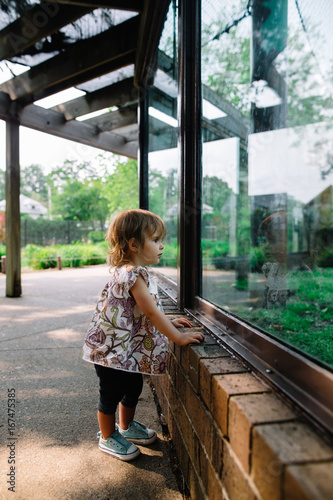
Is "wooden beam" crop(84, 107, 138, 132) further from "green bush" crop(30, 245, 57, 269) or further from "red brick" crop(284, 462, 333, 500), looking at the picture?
"green bush" crop(30, 245, 57, 269)

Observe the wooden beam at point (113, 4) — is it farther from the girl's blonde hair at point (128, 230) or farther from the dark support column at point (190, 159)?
the girl's blonde hair at point (128, 230)

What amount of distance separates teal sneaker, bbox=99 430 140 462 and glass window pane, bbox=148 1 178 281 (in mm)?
1200

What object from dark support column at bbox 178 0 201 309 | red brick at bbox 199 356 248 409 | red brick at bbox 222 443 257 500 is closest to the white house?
dark support column at bbox 178 0 201 309

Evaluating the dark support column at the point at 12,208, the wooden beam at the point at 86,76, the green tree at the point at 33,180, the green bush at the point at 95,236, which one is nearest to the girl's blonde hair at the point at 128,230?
the wooden beam at the point at 86,76

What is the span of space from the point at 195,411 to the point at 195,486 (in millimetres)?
250

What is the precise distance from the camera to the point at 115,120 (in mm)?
5688

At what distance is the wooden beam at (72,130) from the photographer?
5.16 metres

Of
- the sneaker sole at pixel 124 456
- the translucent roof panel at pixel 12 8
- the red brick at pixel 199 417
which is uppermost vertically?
the translucent roof panel at pixel 12 8

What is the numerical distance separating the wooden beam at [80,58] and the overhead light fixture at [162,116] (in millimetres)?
694

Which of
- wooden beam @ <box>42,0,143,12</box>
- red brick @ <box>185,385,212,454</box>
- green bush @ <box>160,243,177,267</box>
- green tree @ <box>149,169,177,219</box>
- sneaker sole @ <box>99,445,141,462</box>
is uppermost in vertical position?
wooden beam @ <box>42,0,143,12</box>

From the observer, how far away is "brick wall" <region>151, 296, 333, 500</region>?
58 centimetres

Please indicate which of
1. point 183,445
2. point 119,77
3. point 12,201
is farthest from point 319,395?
point 12,201

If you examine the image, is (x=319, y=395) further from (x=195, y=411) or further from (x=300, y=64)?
(x=300, y=64)

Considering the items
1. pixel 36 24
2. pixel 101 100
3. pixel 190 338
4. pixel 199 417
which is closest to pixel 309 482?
pixel 199 417
